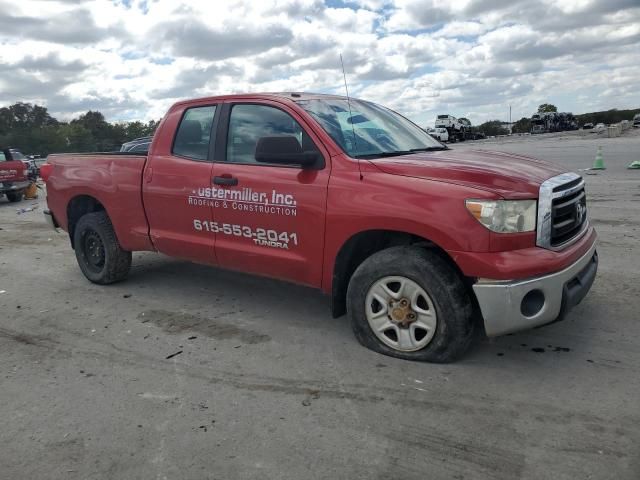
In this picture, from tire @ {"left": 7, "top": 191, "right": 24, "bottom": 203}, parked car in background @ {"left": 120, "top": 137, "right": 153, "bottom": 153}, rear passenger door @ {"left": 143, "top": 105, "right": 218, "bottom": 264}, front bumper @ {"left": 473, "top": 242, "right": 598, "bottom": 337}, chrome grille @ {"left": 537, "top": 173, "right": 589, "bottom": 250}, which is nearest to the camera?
front bumper @ {"left": 473, "top": 242, "right": 598, "bottom": 337}

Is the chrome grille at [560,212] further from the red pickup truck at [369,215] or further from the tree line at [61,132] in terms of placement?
the tree line at [61,132]

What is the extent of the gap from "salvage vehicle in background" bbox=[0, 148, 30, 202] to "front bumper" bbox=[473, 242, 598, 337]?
638 inches

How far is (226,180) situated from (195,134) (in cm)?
70

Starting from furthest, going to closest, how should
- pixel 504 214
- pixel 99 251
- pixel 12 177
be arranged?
pixel 12 177, pixel 99 251, pixel 504 214

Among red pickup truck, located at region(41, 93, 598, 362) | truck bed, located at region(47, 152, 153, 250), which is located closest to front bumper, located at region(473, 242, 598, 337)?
red pickup truck, located at region(41, 93, 598, 362)

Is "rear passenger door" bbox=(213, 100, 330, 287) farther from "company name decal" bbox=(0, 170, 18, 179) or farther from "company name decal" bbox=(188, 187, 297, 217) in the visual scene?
"company name decal" bbox=(0, 170, 18, 179)

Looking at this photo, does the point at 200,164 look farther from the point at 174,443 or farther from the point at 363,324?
the point at 174,443

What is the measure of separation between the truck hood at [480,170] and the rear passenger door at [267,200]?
571 mm

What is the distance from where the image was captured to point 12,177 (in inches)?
635

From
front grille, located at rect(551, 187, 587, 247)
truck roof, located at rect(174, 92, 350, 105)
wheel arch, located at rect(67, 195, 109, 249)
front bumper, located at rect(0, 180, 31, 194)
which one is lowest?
front bumper, located at rect(0, 180, 31, 194)

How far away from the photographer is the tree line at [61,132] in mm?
17688

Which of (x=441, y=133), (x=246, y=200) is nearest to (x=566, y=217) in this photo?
(x=246, y=200)

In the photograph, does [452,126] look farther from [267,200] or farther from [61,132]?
[267,200]

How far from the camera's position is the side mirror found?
3.86m
